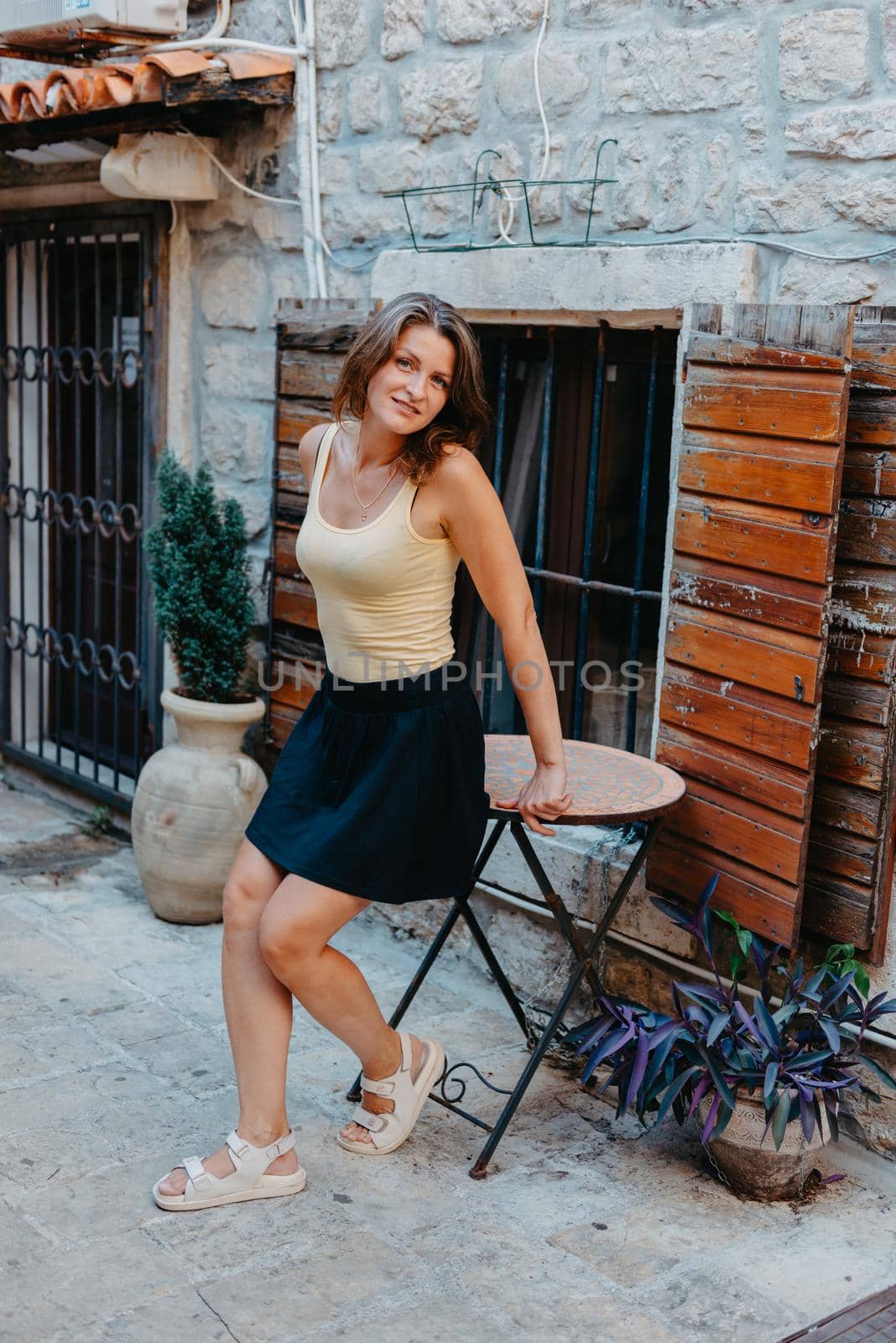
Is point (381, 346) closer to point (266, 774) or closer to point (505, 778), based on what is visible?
point (505, 778)

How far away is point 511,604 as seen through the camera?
2.97m

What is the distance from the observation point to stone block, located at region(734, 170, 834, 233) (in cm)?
326

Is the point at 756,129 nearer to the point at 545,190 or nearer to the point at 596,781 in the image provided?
the point at 545,190

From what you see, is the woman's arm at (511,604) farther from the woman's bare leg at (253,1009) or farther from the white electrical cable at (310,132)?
the white electrical cable at (310,132)

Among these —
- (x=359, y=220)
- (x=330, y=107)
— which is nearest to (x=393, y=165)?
(x=359, y=220)

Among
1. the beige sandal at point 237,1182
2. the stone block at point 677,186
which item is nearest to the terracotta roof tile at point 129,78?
the stone block at point 677,186

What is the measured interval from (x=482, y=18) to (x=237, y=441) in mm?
1630

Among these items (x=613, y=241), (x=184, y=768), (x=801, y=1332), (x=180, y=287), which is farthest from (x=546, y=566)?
(x=801, y=1332)

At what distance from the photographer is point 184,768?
469 centimetres

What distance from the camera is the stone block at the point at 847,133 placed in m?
3.12

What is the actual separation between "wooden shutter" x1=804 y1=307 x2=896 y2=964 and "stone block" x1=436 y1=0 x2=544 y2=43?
141 centimetres

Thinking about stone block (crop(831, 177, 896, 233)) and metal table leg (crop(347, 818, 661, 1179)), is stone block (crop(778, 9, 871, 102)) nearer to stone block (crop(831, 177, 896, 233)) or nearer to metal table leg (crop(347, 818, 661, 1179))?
stone block (crop(831, 177, 896, 233))

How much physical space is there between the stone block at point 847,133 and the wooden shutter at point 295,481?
4.89ft

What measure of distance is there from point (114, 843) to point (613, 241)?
3056 millimetres
